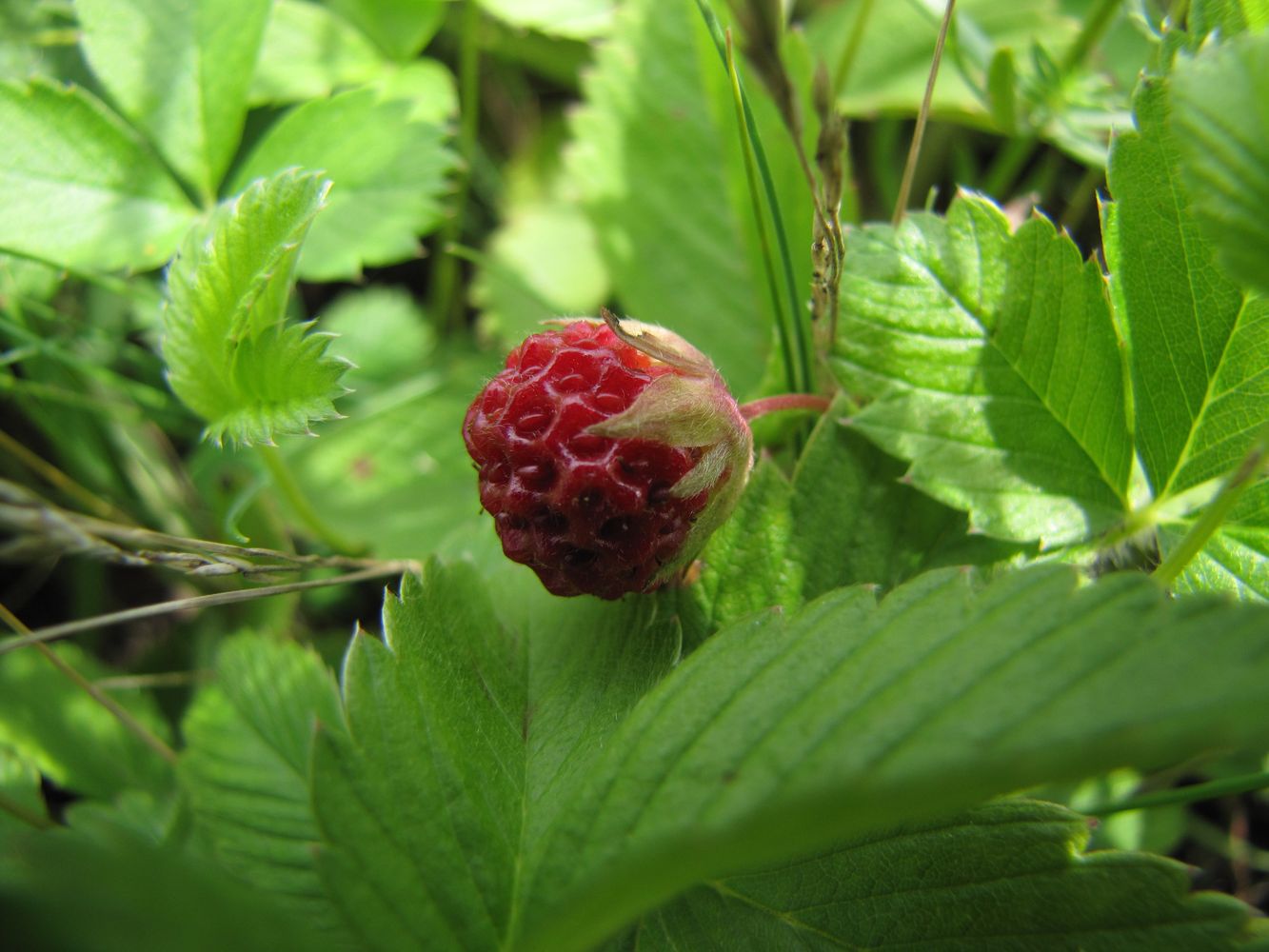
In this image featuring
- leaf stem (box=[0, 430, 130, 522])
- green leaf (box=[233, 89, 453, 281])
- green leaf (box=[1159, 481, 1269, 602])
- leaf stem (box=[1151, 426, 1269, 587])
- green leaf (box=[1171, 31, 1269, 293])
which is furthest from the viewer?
leaf stem (box=[0, 430, 130, 522])

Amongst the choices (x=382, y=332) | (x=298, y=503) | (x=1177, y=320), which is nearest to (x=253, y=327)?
(x=298, y=503)

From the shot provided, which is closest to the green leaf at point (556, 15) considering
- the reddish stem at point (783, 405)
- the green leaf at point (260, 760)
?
the reddish stem at point (783, 405)

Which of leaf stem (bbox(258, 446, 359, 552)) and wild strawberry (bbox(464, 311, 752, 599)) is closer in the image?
wild strawberry (bbox(464, 311, 752, 599))

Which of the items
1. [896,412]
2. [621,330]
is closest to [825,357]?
[896,412]

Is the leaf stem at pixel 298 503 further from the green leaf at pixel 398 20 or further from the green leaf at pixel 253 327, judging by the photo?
the green leaf at pixel 398 20

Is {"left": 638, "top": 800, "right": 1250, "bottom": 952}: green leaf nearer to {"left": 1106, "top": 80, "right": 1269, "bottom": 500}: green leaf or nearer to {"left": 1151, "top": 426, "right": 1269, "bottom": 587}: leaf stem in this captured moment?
{"left": 1151, "top": 426, "right": 1269, "bottom": 587}: leaf stem

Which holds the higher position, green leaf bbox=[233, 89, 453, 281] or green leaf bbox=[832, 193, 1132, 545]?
green leaf bbox=[832, 193, 1132, 545]

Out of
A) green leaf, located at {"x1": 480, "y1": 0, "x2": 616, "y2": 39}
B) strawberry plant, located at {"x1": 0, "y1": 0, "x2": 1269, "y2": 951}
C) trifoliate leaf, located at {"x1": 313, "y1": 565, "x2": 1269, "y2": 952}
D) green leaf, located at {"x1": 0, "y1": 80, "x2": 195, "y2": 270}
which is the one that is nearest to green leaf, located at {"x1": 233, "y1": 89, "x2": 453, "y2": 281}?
strawberry plant, located at {"x1": 0, "y1": 0, "x2": 1269, "y2": 951}
